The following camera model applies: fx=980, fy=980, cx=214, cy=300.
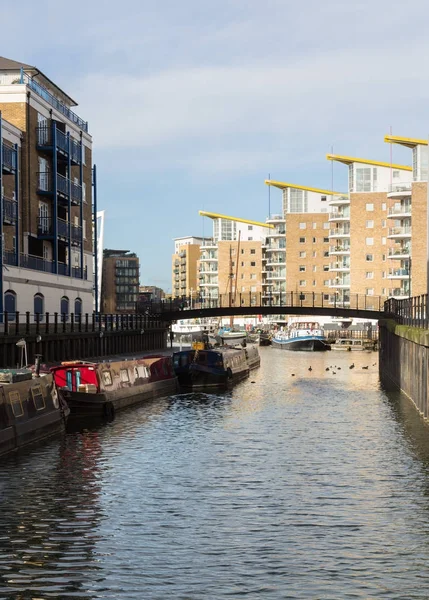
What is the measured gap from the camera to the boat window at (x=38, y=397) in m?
35.5

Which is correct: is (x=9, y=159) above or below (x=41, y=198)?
above

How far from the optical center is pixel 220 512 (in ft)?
77.6

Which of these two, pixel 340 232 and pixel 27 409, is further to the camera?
pixel 340 232

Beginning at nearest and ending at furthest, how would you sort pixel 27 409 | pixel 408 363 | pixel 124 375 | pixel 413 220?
pixel 27 409 < pixel 124 375 < pixel 408 363 < pixel 413 220

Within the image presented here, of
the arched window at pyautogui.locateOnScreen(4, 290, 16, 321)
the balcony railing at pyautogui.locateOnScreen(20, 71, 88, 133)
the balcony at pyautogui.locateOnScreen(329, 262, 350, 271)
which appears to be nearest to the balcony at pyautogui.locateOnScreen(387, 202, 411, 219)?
the balcony at pyautogui.locateOnScreen(329, 262, 350, 271)

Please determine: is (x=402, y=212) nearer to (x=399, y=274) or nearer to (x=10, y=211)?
(x=399, y=274)

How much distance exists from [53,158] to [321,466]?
166ft

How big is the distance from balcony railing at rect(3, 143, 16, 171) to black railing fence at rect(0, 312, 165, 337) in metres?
10.1

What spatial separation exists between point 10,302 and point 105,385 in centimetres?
2222

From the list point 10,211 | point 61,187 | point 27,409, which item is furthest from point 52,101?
point 27,409

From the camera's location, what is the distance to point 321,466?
30.3m

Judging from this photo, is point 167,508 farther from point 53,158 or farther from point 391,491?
point 53,158

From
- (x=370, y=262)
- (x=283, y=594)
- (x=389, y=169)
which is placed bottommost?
(x=283, y=594)

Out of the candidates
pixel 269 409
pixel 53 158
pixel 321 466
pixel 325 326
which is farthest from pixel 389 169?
pixel 321 466
